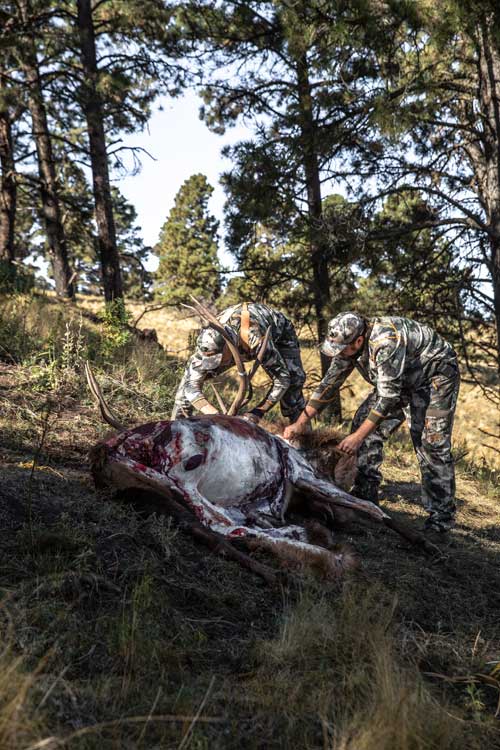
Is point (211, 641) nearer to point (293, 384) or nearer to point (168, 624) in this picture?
point (168, 624)

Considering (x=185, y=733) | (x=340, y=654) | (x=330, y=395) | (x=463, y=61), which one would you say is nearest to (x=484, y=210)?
(x=463, y=61)

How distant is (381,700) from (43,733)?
103cm

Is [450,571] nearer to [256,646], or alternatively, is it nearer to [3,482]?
[256,646]

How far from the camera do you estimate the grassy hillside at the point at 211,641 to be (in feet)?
6.47

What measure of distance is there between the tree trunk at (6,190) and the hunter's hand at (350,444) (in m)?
11.4

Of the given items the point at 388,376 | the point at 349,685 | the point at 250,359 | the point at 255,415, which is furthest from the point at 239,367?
the point at 349,685

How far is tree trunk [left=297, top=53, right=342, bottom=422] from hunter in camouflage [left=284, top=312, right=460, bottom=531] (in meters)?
4.85

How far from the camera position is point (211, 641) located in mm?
2686

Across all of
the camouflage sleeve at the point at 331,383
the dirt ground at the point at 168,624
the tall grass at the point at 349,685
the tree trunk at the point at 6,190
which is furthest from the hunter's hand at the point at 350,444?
the tree trunk at the point at 6,190

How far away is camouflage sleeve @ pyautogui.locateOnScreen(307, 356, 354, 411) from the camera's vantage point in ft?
19.6

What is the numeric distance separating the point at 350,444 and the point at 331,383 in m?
0.73

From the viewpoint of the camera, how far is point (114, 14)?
14375mm

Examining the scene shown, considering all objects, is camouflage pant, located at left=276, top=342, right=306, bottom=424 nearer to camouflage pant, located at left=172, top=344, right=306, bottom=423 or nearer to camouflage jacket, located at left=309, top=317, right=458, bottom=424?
camouflage pant, located at left=172, top=344, right=306, bottom=423

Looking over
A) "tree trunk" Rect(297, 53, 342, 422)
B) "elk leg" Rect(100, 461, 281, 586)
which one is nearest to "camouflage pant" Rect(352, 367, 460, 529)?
"elk leg" Rect(100, 461, 281, 586)
